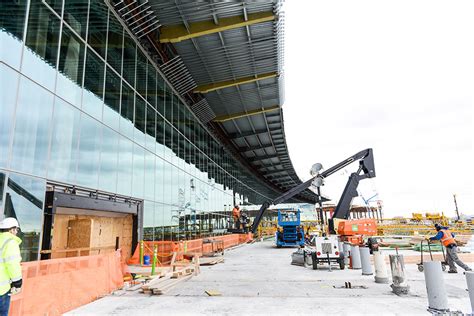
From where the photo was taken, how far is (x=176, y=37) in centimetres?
1705

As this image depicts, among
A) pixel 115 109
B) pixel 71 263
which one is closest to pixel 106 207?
pixel 115 109

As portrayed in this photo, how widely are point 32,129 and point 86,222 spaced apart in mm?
4517

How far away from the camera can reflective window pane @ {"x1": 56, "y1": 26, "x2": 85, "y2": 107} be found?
11.0 meters

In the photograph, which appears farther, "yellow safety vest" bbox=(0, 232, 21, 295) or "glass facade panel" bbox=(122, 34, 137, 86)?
"glass facade panel" bbox=(122, 34, 137, 86)

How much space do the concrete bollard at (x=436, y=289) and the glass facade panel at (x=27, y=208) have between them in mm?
10167

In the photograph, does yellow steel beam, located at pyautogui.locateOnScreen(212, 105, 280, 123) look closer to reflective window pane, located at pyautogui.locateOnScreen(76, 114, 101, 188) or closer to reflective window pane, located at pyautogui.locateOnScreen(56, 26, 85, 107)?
reflective window pane, located at pyautogui.locateOnScreen(76, 114, 101, 188)

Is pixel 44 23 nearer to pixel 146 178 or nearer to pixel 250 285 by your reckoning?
pixel 146 178

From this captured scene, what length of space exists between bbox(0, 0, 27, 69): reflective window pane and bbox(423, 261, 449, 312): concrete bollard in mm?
11727

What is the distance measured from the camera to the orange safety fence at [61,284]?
620 cm

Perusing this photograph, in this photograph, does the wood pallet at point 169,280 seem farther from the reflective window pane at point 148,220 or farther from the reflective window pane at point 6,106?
the reflective window pane at point 6,106

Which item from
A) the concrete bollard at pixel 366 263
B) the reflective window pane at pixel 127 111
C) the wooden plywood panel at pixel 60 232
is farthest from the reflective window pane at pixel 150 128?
the concrete bollard at pixel 366 263

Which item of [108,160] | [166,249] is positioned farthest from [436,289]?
[166,249]

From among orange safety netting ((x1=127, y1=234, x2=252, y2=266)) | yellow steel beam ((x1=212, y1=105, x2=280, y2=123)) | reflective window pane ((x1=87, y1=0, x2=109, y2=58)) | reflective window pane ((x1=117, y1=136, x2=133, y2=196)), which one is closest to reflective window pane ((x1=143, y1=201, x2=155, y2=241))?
orange safety netting ((x1=127, y1=234, x2=252, y2=266))

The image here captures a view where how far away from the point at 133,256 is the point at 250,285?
301 inches
